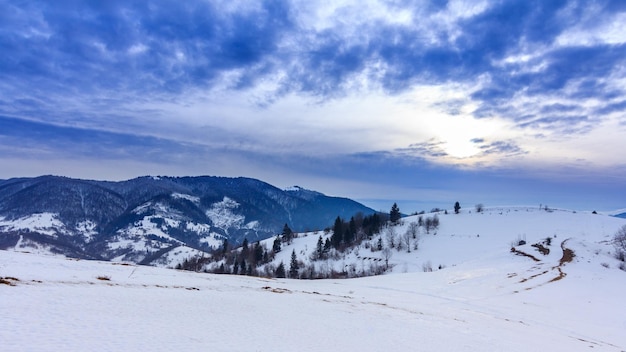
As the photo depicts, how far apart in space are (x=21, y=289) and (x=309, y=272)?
120m

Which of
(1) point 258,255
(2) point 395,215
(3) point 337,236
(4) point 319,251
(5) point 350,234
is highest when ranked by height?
(2) point 395,215

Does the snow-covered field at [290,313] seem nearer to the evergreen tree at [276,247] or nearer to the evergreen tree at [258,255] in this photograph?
the evergreen tree at [258,255]

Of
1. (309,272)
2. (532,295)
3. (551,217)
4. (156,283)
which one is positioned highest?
(551,217)

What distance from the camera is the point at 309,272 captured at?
132 meters

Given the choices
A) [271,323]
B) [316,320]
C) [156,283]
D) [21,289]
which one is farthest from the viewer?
[156,283]

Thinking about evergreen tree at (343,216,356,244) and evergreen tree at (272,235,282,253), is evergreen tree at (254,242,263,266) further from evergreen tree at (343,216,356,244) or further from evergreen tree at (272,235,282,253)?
evergreen tree at (343,216,356,244)

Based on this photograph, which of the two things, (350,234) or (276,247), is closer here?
(350,234)

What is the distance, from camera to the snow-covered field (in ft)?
42.6

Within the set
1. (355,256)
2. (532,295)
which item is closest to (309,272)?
(355,256)

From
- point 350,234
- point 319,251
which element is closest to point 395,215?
point 350,234

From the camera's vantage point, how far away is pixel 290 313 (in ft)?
72.1

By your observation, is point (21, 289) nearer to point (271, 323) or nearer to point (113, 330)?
point (113, 330)

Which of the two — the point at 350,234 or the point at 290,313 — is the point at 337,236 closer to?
the point at 350,234

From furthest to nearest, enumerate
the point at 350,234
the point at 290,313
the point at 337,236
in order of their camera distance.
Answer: the point at 350,234, the point at 337,236, the point at 290,313
